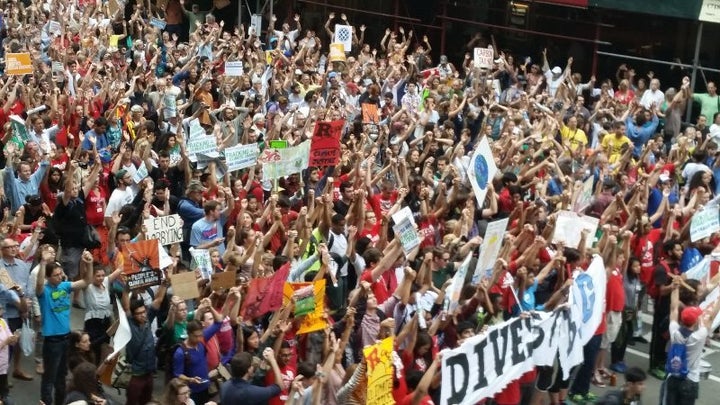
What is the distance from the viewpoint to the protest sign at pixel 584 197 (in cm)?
1330

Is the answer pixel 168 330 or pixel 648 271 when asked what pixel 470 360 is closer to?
pixel 168 330

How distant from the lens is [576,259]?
11.4 meters

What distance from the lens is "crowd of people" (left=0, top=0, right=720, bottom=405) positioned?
9.22 m

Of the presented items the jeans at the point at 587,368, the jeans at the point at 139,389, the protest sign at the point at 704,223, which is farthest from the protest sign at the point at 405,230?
the protest sign at the point at 704,223

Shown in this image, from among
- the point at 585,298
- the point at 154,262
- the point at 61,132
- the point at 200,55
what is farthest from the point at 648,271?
the point at 200,55

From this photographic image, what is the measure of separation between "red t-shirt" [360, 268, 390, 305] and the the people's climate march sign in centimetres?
136

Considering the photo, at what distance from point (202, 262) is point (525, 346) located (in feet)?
9.34

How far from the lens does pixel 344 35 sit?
21656 mm

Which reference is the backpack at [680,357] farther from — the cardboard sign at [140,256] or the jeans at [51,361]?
the jeans at [51,361]

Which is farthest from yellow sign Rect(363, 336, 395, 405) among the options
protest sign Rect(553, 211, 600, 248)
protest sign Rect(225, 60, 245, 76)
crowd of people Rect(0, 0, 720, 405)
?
protest sign Rect(225, 60, 245, 76)

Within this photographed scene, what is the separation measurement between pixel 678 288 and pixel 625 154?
207 inches

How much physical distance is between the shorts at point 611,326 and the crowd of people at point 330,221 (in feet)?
0.10

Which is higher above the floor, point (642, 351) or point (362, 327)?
point (362, 327)

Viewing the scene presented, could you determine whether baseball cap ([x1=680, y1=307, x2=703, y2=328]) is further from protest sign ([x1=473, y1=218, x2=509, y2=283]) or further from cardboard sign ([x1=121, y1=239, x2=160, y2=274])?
cardboard sign ([x1=121, y1=239, x2=160, y2=274])
